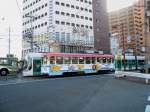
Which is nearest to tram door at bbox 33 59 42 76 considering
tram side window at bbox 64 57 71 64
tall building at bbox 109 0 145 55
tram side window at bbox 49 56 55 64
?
tram side window at bbox 49 56 55 64

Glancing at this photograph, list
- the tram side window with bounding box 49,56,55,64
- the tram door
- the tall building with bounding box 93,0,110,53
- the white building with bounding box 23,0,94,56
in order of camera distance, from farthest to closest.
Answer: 1. the tall building with bounding box 93,0,110,53
2. the white building with bounding box 23,0,94,56
3. the tram side window with bounding box 49,56,55,64
4. the tram door

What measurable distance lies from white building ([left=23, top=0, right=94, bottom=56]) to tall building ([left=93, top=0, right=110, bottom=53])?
4.77m

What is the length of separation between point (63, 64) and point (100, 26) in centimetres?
6027

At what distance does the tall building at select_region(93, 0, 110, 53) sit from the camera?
87250 mm

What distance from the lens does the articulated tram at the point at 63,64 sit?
1148 inches

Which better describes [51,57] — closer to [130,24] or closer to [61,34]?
[61,34]

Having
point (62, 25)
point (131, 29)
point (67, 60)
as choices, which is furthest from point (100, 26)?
point (67, 60)

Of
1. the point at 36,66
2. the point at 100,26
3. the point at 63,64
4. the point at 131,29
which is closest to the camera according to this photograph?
the point at 36,66

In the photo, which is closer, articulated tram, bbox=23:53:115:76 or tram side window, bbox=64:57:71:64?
articulated tram, bbox=23:53:115:76

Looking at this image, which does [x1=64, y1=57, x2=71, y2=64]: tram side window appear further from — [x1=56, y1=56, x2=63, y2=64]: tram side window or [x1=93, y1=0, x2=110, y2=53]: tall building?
[x1=93, y1=0, x2=110, y2=53]: tall building

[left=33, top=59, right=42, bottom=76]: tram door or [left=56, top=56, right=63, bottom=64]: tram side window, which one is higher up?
[left=56, top=56, right=63, bottom=64]: tram side window

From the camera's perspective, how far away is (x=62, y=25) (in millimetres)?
73688

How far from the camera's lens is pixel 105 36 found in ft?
298

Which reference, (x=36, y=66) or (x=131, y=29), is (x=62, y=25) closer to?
A: (x=131, y=29)
